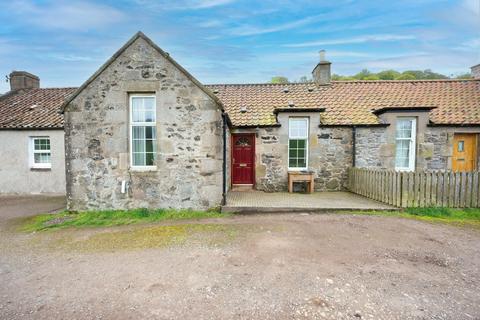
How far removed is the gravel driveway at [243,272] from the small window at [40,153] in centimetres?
641

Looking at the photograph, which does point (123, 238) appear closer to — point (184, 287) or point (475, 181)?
point (184, 287)

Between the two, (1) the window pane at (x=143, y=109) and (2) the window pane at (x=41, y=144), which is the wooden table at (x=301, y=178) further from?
(2) the window pane at (x=41, y=144)

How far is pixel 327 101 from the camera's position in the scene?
43.7 ft

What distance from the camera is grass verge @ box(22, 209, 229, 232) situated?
296 inches

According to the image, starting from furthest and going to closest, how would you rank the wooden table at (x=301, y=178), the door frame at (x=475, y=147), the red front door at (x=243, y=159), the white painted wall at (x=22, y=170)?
1. the red front door at (x=243, y=159)
2. the white painted wall at (x=22, y=170)
3. the door frame at (x=475, y=147)
4. the wooden table at (x=301, y=178)

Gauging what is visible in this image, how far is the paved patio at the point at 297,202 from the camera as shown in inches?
332

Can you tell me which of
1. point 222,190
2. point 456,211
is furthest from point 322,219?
point 456,211

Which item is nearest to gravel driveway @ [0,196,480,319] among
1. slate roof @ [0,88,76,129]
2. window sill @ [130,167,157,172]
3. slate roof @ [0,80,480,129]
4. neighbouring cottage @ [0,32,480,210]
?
neighbouring cottage @ [0,32,480,210]

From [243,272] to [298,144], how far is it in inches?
339

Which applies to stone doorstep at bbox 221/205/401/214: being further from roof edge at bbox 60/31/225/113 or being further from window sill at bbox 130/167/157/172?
roof edge at bbox 60/31/225/113

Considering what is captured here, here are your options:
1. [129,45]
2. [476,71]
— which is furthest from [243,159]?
[476,71]

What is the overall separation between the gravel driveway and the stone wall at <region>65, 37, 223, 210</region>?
1.65 meters

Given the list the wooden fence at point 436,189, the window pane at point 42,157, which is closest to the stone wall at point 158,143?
the window pane at point 42,157

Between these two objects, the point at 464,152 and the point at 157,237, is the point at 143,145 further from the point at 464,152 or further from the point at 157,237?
the point at 464,152
